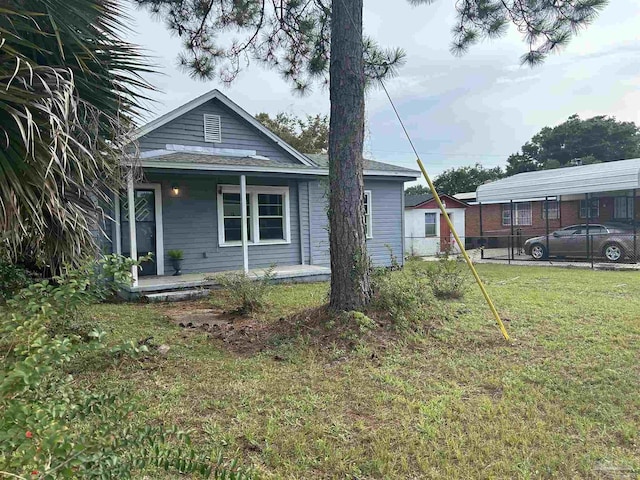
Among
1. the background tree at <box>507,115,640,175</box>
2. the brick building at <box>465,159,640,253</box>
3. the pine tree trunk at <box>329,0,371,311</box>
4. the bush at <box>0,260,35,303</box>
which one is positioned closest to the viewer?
the bush at <box>0,260,35,303</box>

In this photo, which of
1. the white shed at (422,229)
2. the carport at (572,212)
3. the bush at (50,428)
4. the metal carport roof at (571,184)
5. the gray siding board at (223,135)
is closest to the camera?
the bush at (50,428)

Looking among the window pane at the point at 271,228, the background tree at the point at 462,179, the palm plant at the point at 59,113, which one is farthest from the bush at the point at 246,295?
the background tree at the point at 462,179

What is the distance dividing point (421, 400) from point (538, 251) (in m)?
13.7

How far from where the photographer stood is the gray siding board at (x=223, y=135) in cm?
1015

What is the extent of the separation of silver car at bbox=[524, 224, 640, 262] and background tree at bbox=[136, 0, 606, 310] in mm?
8383

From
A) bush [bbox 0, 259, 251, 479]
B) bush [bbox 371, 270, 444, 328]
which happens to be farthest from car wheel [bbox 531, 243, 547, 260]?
bush [bbox 0, 259, 251, 479]

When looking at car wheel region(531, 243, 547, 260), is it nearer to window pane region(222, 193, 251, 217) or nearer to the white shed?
the white shed

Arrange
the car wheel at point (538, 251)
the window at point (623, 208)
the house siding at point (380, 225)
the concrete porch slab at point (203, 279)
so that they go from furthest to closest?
the window at point (623, 208)
the car wheel at point (538, 251)
the house siding at point (380, 225)
the concrete porch slab at point (203, 279)

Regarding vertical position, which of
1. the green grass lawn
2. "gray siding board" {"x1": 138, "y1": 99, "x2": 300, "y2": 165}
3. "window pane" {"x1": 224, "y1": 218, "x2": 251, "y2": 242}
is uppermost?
"gray siding board" {"x1": 138, "y1": 99, "x2": 300, "y2": 165}

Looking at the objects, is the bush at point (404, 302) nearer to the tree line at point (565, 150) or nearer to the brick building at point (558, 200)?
the brick building at point (558, 200)

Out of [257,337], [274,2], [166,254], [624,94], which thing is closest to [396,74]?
[274,2]

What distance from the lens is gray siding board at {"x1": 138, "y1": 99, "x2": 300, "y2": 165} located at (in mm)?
10148

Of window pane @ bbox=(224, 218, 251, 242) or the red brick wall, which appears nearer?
window pane @ bbox=(224, 218, 251, 242)

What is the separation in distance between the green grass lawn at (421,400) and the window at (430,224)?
13.1 m
